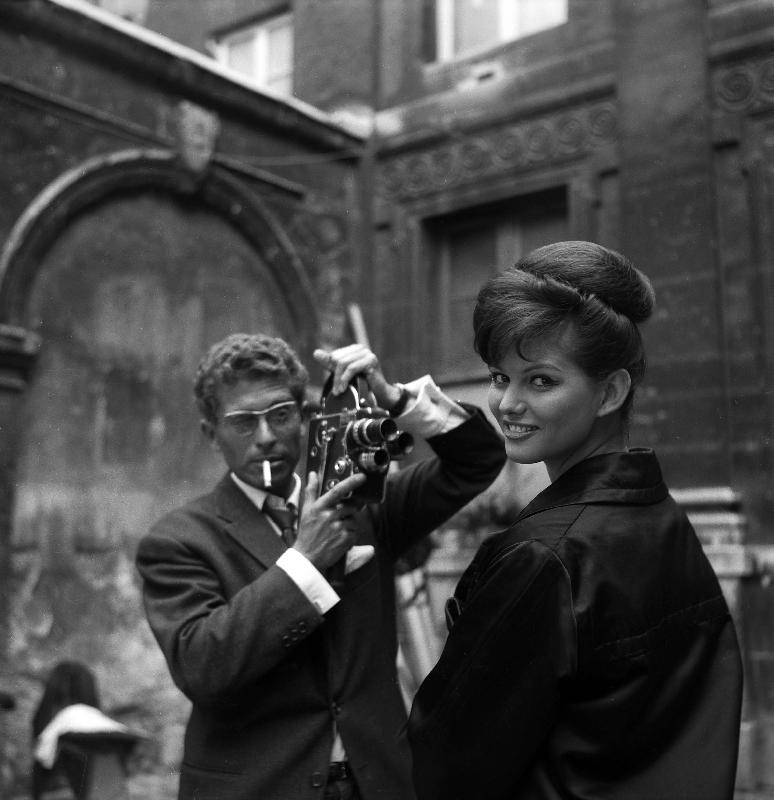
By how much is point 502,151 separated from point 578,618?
573 centimetres

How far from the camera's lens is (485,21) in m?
7.12

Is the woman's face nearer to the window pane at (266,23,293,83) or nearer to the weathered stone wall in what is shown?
the weathered stone wall

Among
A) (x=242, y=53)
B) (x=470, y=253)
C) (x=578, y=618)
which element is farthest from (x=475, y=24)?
(x=578, y=618)

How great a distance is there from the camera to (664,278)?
19.0 ft

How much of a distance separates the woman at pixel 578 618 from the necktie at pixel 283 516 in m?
1.00

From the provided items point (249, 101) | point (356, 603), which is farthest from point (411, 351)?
point (356, 603)

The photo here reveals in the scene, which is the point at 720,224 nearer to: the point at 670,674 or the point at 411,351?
the point at 411,351

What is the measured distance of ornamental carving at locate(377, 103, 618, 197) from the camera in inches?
247

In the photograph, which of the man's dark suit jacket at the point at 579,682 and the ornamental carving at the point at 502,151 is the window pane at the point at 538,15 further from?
the man's dark suit jacket at the point at 579,682

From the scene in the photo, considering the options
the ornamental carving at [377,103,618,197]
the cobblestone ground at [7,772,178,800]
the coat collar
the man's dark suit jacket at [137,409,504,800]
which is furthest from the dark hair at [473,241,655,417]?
the ornamental carving at [377,103,618,197]

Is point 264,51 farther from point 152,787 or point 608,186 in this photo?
point 152,787

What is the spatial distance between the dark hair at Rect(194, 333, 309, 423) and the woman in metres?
1.07

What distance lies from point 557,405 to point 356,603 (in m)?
1.01

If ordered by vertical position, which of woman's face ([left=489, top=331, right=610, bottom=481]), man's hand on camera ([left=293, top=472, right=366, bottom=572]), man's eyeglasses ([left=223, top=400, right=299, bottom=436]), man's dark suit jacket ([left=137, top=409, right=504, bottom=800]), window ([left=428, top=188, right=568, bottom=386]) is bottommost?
man's dark suit jacket ([left=137, top=409, right=504, bottom=800])
